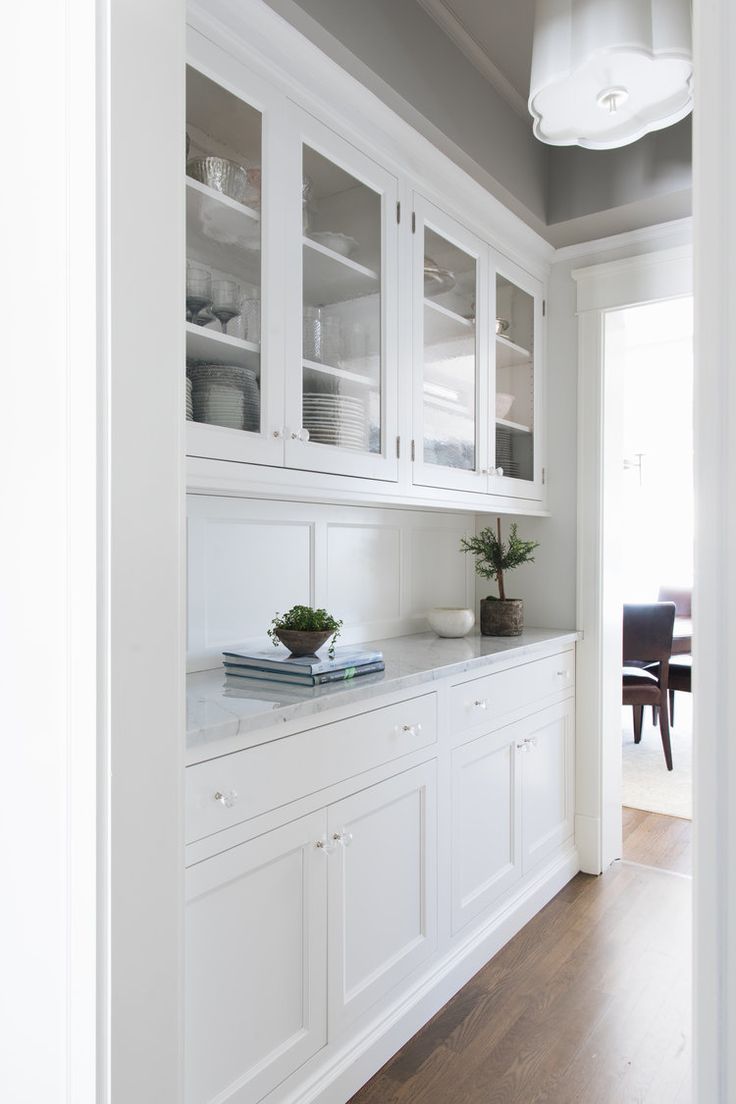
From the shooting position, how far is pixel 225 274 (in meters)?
1.54

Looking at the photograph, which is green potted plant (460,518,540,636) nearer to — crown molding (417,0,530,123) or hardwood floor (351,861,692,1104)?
hardwood floor (351,861,692,1104)

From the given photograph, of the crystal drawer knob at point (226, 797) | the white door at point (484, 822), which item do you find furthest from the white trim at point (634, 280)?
the crystal drawer knob at point (226, 797)

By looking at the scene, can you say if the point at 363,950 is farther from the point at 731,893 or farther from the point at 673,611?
the point at 673,611

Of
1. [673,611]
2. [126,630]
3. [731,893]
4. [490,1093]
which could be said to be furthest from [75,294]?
[673,611]

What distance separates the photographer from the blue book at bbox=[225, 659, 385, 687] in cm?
165

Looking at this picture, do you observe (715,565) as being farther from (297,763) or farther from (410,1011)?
(410,1011)

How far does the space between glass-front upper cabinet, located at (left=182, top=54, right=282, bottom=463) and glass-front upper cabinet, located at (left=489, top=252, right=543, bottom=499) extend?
4.00ft

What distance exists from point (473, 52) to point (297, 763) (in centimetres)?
226

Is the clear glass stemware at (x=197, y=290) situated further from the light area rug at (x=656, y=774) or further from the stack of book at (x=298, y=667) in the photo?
the light area rug at (x=656, y=774)

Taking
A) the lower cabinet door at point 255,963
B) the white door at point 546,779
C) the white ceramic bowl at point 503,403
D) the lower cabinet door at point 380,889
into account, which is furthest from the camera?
the white ceramic bowl at point 503,403

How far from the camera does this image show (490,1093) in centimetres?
171

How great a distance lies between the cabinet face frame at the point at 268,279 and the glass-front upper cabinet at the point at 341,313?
0.04 m

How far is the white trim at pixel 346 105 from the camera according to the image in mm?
1510

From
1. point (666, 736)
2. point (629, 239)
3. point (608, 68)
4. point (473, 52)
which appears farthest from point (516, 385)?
point (666, 736)
